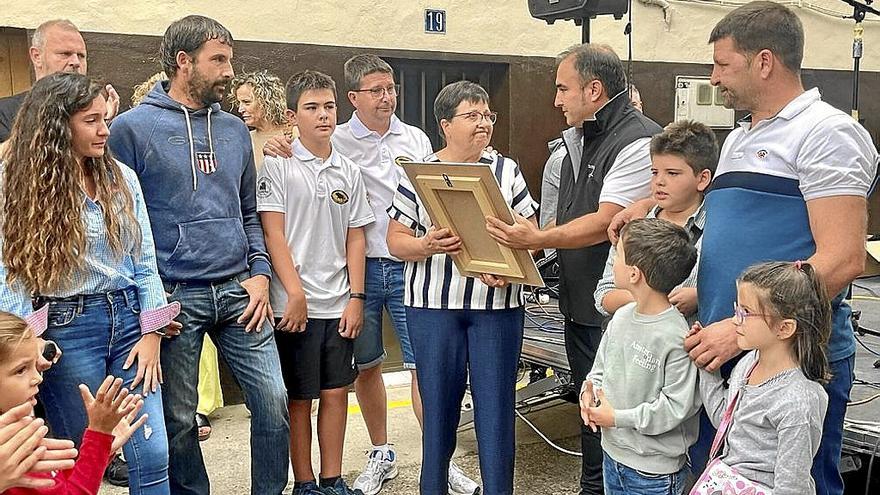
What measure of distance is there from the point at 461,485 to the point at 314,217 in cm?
143

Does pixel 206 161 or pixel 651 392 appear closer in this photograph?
pixel 651 392

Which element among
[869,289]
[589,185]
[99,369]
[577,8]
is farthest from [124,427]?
[869,289]

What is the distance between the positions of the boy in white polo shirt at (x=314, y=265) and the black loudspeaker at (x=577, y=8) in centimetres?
250

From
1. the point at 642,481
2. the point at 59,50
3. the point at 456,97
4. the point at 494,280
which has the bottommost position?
the point at 642,481

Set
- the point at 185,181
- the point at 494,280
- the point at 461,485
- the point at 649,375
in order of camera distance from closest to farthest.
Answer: the point at 649,375, the point at 185,181, the point at 494,280, the point at 461,485

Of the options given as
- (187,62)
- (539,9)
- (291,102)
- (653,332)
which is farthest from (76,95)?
(539,9)

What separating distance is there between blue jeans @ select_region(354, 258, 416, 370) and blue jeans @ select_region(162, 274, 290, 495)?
0.80m

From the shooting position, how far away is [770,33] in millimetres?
2342

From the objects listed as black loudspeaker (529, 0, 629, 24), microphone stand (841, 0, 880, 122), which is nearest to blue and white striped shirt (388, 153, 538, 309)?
black loudspeaker (529, 0, 629, 24)

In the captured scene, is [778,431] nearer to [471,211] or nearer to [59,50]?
[471,211]

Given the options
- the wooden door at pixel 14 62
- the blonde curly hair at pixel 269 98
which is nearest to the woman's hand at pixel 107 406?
the blonde curly hair at pixel 269 98

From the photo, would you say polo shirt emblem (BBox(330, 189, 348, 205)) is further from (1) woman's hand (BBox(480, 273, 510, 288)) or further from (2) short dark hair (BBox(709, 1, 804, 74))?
(2) short dark hair (BBox(709, 1, 804, 74))

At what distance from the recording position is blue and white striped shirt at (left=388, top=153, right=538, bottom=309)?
124 inches

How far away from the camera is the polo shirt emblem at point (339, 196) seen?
351 centimetres
